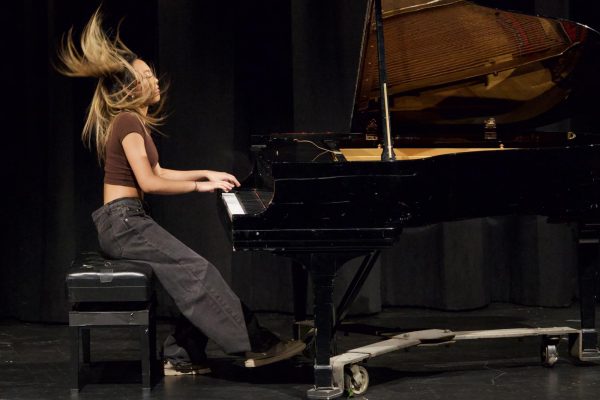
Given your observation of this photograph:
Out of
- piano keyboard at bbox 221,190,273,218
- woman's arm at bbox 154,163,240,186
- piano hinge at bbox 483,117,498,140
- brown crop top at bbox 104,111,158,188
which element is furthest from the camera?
piano hinge at bbox 483,117,498,140

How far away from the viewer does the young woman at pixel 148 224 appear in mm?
3791

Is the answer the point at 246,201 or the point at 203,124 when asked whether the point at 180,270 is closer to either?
the point at 246,201

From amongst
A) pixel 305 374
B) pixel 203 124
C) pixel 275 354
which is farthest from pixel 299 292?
pixel 203 124

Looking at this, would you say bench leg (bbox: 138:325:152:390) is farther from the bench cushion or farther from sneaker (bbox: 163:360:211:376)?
sneaker (bbox: 163:360:211:376)

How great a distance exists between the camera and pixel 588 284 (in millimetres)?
4133

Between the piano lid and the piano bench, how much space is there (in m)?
1.15

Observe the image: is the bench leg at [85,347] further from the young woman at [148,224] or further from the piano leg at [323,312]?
the piano leg at [323,312]

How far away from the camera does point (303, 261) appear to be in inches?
140

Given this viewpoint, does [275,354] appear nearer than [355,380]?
No

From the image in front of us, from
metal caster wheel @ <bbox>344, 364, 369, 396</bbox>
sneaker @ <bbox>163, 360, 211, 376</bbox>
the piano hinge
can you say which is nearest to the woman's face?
sneaker @ <bbox>163, 360, 211, 376</bbox>

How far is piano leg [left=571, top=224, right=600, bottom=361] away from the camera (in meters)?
A: 4.10

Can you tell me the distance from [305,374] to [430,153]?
116 centimetres

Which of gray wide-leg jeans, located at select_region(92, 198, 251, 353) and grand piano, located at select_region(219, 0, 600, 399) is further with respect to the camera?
gray wide-leg jeans, located at select_region(92, 198, 251, 353)

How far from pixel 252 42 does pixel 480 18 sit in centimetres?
161
